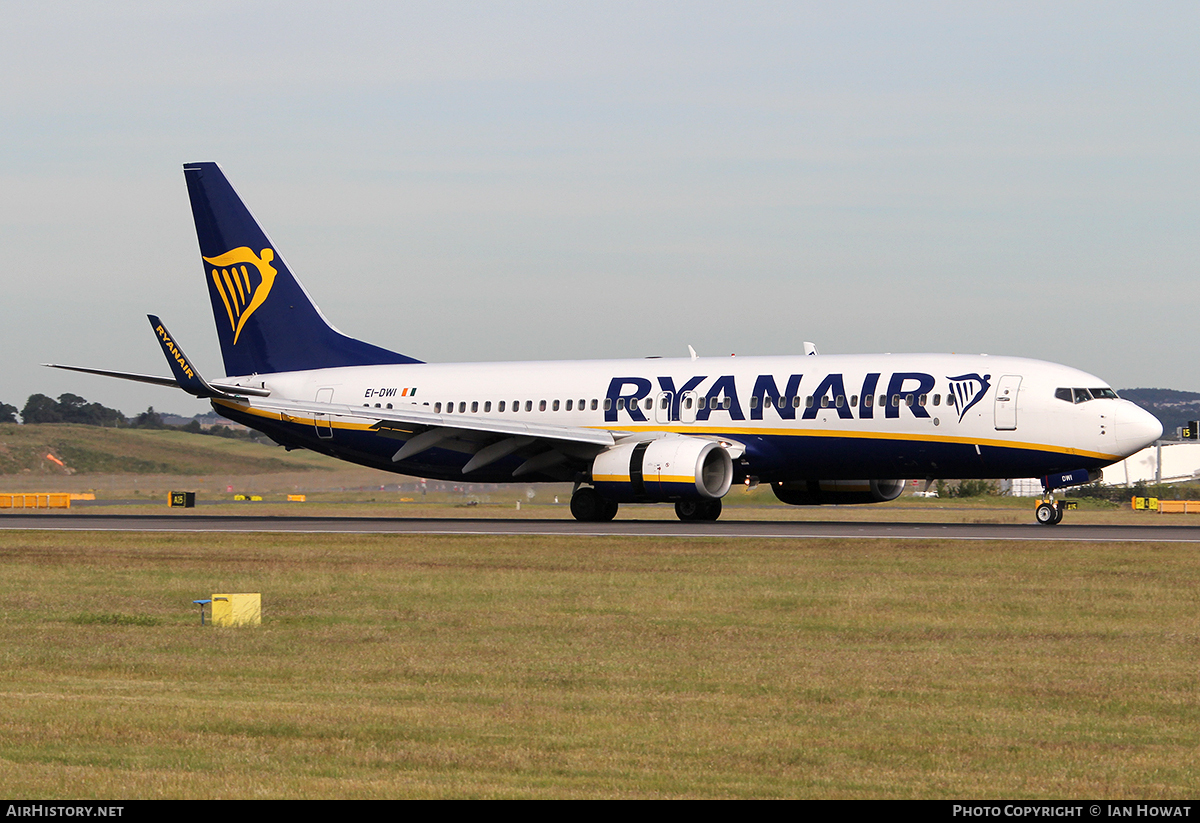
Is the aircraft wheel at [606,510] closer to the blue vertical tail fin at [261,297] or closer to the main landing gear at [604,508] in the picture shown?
the main landing gear at [604,508]

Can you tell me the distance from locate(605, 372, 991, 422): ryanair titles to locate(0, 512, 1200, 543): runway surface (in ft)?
9.48

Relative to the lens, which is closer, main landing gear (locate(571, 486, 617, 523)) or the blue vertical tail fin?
main landing gear (locate(571, 486, 617, 523))

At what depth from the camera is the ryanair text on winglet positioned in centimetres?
4225

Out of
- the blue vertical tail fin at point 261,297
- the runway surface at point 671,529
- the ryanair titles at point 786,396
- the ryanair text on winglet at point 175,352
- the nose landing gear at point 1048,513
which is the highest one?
the blue vertical tail fin at point 261,297

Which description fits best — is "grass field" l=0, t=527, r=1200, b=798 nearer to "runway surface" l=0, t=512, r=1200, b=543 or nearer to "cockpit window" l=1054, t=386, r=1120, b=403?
"runway surface" l=0, t=512, r=1200, b=543

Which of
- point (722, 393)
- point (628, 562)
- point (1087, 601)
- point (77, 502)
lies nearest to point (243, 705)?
point (1087, 601)

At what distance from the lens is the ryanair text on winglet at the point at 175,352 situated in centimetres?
4225

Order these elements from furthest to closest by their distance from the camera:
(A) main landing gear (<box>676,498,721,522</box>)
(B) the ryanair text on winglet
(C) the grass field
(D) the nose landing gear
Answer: (B) the ryanair text on winglet → (A) main landing gear (<box>676,498,721,522</box>) → (D) the nose landing gear → (C) the grass field

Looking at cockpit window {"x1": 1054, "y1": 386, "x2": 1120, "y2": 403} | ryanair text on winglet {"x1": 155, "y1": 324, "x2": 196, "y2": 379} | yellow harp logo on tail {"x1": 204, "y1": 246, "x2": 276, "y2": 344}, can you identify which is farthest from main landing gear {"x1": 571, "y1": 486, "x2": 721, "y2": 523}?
yellow harp logo on tail {"x1": 204, "y1": 246, "x2": 276, "y2": 344}

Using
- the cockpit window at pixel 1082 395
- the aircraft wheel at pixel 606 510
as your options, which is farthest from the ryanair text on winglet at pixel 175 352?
the cockpit window at pixel 1082 395

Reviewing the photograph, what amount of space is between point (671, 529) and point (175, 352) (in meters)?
16.5

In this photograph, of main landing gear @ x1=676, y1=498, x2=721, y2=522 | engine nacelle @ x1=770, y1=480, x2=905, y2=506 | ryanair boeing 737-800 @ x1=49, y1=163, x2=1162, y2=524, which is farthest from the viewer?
engine nacelle @ x1=770, y1=480, x2=905, y2=506

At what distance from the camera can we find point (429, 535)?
33.2 metres

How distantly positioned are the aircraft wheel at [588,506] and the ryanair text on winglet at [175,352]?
12.1 meters
